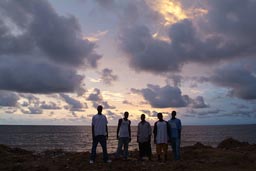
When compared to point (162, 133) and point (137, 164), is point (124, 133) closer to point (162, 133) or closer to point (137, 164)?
point (137, 164)

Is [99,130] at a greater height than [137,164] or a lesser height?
greater

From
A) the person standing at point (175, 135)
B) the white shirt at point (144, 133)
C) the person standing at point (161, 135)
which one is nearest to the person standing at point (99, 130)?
the white shirt at point (144, 133)

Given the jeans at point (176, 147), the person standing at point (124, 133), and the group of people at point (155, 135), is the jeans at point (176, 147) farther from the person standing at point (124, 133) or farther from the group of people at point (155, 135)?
the person standing at point (124, 133)

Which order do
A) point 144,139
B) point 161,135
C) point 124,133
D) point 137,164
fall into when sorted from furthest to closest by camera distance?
point 144,139 < point 161,135 < point 124,133 < point 137,164

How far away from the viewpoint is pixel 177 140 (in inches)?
634

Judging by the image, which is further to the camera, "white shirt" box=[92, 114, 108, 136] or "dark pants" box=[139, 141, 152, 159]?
"dark pants" box=[139, 141, 152, 159]

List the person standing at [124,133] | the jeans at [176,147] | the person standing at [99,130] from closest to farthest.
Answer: the person standing at [99,130]
the person standing at [124,133]
the jeans at [176,147]

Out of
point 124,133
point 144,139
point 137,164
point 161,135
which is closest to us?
point 137,164

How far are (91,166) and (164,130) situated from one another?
12.2 ft

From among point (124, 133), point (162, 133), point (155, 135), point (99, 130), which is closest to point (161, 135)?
point (162, 133)

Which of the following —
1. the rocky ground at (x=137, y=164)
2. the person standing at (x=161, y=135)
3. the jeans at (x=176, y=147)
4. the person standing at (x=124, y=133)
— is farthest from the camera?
the jeans at (x=176, y=147)

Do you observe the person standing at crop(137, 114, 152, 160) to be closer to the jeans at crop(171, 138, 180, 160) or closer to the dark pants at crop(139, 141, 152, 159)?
the dark pants at crop(139, 141, 152, 159)

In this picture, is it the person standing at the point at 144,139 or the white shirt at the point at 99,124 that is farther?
the person standing at the point at 144,139

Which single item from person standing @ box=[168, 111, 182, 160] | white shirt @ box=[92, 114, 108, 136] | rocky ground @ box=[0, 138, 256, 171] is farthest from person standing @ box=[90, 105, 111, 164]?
person standing @ box=[168, 111, 182, 160]
